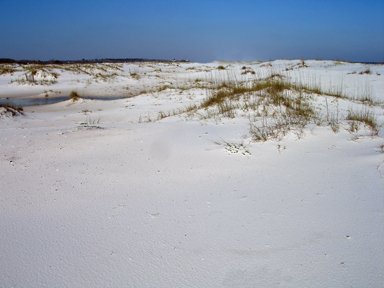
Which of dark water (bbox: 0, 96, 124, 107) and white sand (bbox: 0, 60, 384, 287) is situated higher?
dark water (bbox: 0, 96, 124, 107)

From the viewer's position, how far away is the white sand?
1.55 m

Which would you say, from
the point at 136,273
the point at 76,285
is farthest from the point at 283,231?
the point at 76,285

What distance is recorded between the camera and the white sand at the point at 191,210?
1550 mm

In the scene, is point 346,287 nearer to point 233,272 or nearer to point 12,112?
point 233,272

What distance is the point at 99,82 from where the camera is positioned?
54.7ft

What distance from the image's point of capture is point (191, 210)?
2164 millimetres

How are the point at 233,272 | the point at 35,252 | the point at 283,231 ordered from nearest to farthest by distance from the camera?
the point at 233,272, the point at 35,252, the point at 283,231

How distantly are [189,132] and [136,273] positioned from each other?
9.22 ft

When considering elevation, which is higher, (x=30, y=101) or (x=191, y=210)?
(x=30, y=101)

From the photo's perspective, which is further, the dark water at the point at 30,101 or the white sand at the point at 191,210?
the dark water at the point at 30,101

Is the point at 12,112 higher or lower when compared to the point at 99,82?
lower

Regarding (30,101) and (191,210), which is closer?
(191,210)

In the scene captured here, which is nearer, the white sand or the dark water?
the white sand

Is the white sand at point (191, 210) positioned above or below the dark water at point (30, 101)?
below
